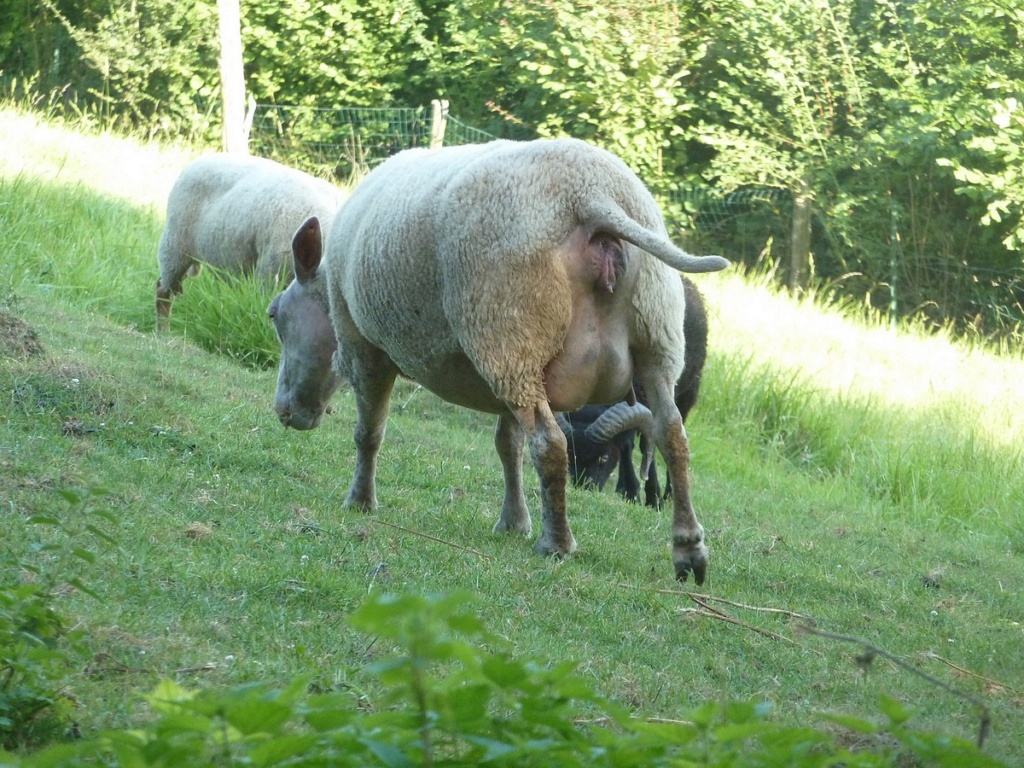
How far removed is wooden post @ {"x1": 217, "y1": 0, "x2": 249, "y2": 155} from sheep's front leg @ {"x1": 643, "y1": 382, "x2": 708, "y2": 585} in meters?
12.6

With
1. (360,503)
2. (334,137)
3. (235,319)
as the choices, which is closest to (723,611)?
(360,503)

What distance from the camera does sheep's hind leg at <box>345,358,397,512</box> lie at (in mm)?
6375

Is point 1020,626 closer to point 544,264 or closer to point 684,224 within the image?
point 544,264

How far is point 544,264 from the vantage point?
193 inches

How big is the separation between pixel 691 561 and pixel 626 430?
9.37ft

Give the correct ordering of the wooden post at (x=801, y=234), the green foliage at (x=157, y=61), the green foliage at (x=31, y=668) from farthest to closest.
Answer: the green foliage at (x=157, y=61), the wooden post at (x=801, y=234), the green foliage at (x=31, y=668)

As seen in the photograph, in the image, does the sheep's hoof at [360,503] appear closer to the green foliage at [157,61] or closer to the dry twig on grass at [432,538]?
the dry twig on grass at [432,538]

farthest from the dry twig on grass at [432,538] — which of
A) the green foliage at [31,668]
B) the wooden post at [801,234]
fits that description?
the wooden post at [801,234]

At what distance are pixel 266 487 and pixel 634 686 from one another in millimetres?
2940

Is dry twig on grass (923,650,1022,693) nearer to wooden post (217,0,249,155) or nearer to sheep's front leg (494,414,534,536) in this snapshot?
sheep's front leg (494,414,534,536)

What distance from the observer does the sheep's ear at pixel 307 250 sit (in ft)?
22.0

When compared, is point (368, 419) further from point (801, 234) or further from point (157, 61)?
point (157, 61)

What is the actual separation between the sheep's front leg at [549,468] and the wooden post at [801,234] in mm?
14053

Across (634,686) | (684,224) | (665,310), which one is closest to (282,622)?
(634,686)
